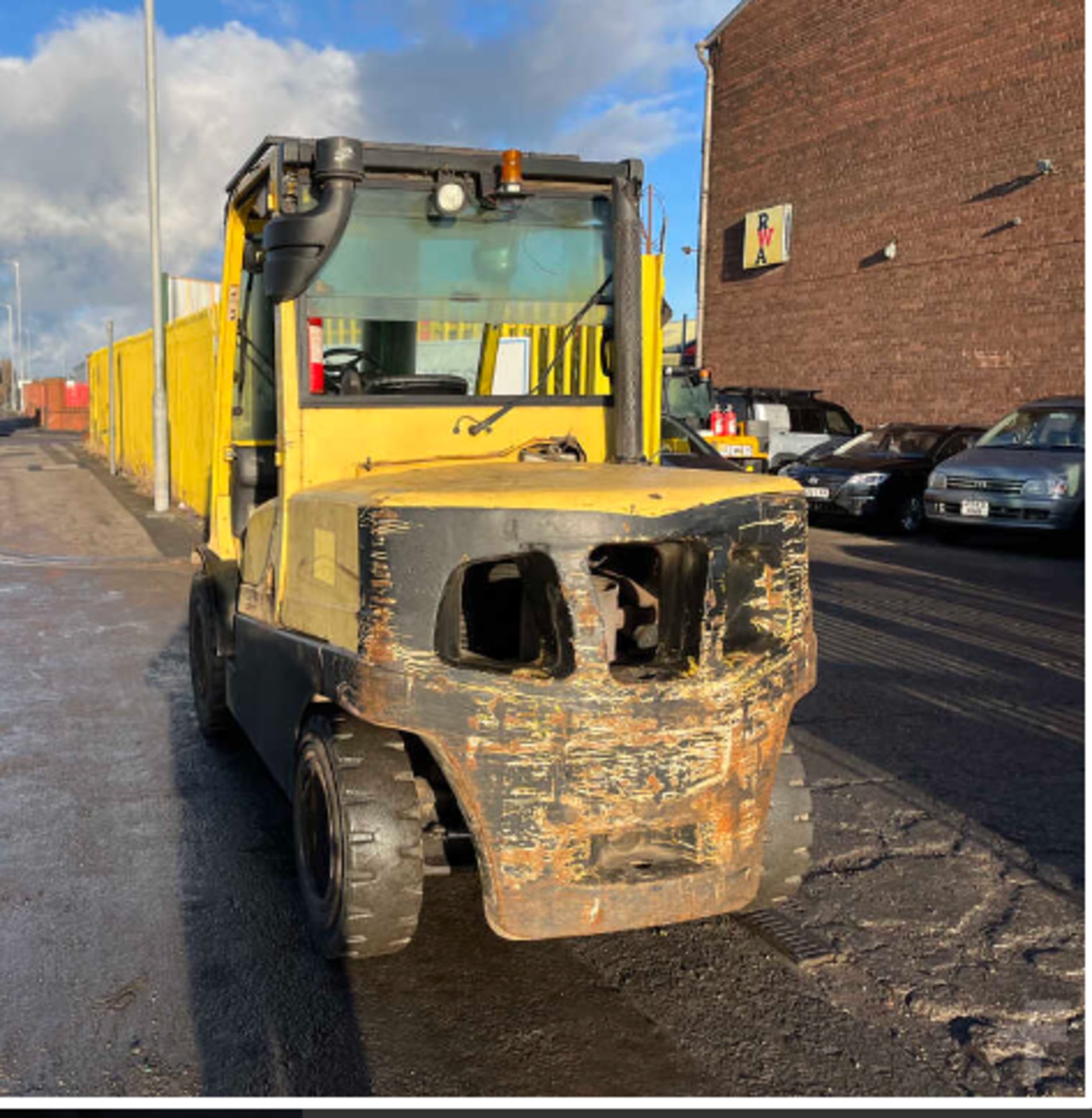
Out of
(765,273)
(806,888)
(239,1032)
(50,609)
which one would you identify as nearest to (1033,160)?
(765,273)

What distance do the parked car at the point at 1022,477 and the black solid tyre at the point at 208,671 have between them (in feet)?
35.7

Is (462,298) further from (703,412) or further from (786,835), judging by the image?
(703,412)

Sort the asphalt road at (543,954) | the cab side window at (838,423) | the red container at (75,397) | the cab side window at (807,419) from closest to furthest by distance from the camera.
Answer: the asphalt road at (543,954)
the cab side window at (807,419)
the cab side window at (838,423)
the red container at (75,397)

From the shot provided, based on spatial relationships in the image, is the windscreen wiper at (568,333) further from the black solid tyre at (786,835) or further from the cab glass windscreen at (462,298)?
the black solid tyre at (786,835)

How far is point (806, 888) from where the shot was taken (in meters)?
4.38

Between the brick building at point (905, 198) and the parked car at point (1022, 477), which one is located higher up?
the brick building at point (905, 198)

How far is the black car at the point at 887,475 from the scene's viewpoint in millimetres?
16062

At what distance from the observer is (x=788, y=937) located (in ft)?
13.0

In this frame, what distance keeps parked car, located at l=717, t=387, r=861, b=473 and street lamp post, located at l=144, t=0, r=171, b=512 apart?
29.1 ft

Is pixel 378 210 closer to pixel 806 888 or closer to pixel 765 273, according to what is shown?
pixel 806 888

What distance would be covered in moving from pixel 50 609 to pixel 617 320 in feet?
23.5

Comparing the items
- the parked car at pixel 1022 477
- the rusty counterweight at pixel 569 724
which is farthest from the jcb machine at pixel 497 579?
the parked car at pixel 1022 477

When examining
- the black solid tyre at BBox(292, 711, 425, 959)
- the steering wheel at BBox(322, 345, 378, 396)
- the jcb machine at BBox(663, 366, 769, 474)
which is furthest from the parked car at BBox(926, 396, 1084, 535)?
the black solid tyre at BBox(292, 711, 425, 959)

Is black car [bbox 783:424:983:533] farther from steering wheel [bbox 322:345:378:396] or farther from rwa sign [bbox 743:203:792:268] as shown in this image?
steering wheel [bbox 322:345:378:396]
